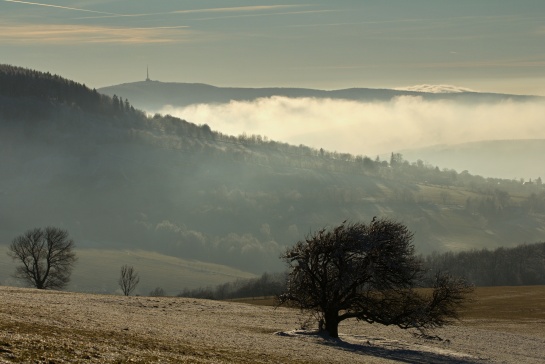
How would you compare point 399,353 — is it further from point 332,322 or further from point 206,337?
point 206,337

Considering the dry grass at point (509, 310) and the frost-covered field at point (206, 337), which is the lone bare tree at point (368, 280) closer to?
the frost-covered field at point (206, 337)

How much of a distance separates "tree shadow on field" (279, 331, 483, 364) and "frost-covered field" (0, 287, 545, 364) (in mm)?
81

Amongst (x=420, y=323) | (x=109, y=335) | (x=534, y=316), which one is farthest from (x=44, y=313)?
(x=534, y=316)

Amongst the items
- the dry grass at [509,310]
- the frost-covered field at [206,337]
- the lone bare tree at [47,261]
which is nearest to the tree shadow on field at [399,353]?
the frost-covered field at [206,337]

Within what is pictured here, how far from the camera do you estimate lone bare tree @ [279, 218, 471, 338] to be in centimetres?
6706

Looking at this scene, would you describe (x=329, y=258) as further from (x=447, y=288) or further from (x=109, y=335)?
(x=109, y=335)

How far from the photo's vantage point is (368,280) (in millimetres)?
67312

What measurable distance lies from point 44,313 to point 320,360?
61.3 ft

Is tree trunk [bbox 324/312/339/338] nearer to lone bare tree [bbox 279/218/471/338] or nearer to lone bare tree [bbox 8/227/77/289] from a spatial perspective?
→ lone bare tree [bbox 279/218/471/338]

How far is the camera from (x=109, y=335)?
48.7 m

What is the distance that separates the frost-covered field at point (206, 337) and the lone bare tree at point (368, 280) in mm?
2502

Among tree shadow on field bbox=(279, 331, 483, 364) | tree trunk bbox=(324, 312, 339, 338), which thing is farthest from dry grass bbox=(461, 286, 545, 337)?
tree trunk bbox=(324, 312, 339, 338)

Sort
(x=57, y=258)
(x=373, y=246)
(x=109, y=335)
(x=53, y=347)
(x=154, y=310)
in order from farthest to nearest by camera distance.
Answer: (x=57, y=258), (x=154, y=310), (x=373, y=246), (x=109, y=335), (x=53, y=347)

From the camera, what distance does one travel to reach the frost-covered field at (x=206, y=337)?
135 ft
